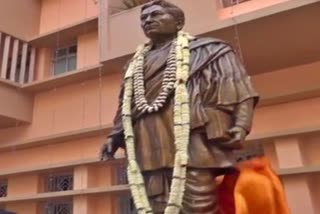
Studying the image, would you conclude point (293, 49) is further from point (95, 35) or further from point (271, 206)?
point (95, 35)

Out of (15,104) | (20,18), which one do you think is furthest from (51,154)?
(20,18)

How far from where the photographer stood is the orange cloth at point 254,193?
1.77 meters

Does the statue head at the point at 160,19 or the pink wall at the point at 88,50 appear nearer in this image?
the statue head at the point at 160,19

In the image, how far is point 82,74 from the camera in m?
5.16

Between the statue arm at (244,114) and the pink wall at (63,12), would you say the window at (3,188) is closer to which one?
the pink wall at (63,12)

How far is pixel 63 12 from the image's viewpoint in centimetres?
602

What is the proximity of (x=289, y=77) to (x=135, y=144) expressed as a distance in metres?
2.42

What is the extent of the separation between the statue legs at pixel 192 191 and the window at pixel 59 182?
3.45 meters

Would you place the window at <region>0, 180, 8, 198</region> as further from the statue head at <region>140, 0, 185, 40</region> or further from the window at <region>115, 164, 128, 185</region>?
the statue head at <region>140, 0, 185, 40</region>

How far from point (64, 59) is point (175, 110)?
4.36 meters

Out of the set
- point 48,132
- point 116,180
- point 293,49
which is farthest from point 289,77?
point 48,132

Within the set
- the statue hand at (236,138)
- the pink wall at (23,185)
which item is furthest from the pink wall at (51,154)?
the statue hand at (236,138)

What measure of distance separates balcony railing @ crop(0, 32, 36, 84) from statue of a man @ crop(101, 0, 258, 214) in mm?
3771

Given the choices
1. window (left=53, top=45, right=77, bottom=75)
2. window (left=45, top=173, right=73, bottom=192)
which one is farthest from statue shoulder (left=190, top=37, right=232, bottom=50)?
window (left=53, top=45, right=77, bottom=75)
